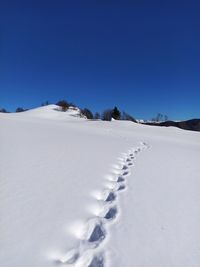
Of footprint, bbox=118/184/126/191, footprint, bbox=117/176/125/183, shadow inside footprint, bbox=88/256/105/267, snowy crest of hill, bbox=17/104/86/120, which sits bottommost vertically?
shadow inside footprint, bbox=88/256/105/267

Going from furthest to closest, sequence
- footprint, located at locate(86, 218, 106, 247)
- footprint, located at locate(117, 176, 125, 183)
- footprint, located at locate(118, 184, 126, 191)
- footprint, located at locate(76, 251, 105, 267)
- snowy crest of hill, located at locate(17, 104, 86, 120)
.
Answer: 1. snowy crest of hill, located at locate(17, 104, 86, 120)
2. footprint, located at locate(117, 176, 125, 183)
3. footprint, located at locate(118, 184, 126, 191)
4. footprint, located at locate(86, 218, 106, 247)
5. footprint, located at locate(76, 251, 105, 267)

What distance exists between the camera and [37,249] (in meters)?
1.76

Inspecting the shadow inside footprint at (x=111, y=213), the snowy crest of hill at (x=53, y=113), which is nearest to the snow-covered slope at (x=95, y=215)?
the shadow inside footprint at (x=111, y=213)

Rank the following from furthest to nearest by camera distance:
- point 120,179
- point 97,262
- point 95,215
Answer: point 120,179 < point 95,215 < point 97,262

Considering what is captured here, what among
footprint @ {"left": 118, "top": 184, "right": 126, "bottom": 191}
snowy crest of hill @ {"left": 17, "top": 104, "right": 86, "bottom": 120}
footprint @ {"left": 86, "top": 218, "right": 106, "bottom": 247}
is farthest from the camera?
snowy crest of hill @ {"left": 17, "top": 104, "right": 86, "bottom": 120}

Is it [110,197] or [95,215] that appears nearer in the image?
[95,215]

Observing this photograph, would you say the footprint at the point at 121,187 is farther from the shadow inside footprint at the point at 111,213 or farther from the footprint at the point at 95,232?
the footprint at the point at 95,232

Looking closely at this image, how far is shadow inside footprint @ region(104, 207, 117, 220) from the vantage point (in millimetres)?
2379

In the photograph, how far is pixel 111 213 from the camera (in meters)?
2.47

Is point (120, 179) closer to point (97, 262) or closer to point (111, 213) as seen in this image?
point (111, 213)

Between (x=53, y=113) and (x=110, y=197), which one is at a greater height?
(x=53, y=113)

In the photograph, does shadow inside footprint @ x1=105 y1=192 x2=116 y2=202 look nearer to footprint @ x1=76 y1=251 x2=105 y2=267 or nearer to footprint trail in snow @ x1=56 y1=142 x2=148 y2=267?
footprint trail in snow @ x1=56 y1=142 x2=148 y2=267

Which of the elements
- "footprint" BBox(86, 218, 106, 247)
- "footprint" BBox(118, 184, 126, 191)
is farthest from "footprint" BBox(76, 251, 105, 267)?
"footprint" BBox(118, 184, 126, 191)

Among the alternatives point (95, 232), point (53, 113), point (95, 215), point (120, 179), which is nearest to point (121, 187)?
point (120, 179)
